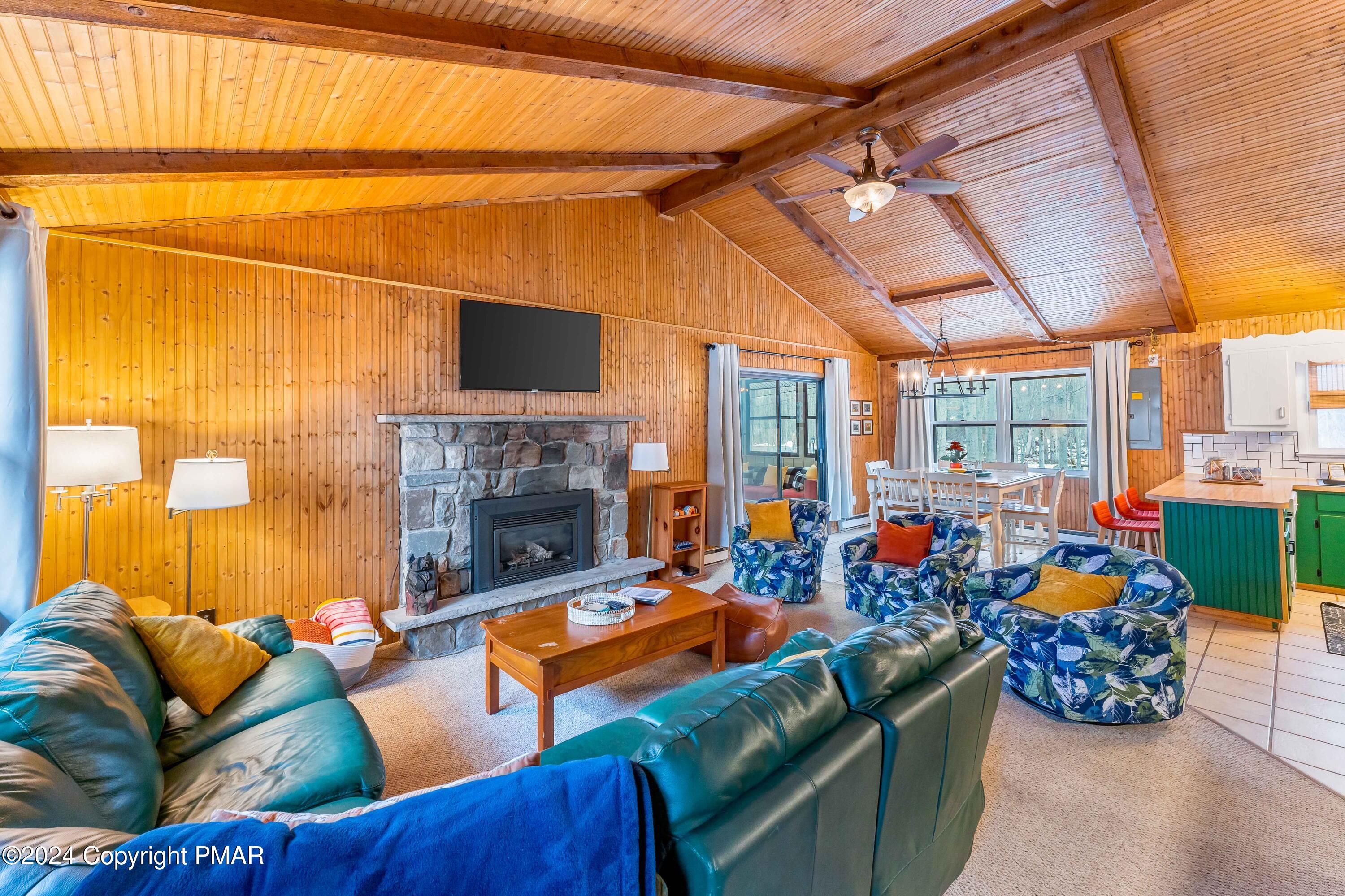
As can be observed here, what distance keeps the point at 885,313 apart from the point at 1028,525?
134 inches

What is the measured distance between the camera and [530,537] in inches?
183

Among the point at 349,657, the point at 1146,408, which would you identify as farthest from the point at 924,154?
the point at 1146,408

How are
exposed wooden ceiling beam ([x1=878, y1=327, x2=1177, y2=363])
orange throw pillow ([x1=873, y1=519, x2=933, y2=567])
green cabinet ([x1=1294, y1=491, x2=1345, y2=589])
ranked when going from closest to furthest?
1. orange throw pillow ([x1=873, y1=519, x2=933, y2=567])
2. green cabinet ([x1=1294, y1=491, x2=1345, y2=589])
3. exposed wooden ceiling beam ([x1=878, y1=327, x2=1177, y2=363])

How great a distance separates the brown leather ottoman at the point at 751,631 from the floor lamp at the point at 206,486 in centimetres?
269

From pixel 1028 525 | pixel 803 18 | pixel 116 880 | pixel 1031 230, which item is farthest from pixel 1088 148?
pixel 116 880

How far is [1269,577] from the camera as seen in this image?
3.94 meters

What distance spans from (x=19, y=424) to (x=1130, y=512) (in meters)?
7.82

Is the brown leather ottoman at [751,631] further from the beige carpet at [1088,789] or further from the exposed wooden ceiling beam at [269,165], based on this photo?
the exposed wooden ceiling beam at [269,165]

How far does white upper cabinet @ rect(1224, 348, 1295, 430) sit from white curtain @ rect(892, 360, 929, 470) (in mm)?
3213

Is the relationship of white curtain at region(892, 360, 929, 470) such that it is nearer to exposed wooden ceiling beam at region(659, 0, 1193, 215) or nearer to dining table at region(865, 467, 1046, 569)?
dining table at region(865, 467, 1046, 569)

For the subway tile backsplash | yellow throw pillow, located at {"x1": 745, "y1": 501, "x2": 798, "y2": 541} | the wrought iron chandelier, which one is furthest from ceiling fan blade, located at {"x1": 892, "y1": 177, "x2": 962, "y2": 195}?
the subway tile backsplash

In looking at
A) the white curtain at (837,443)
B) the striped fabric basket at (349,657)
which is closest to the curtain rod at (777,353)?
the white curtain at (837,443)

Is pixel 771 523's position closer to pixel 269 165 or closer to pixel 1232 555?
pixel 1232 555

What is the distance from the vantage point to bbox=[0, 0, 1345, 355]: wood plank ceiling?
2.17m
